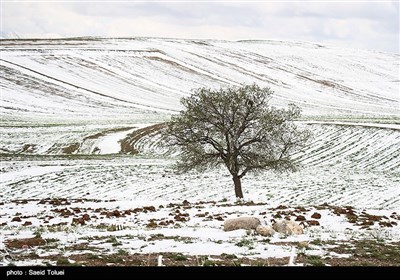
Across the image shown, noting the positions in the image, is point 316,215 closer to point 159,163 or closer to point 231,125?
point 231,125

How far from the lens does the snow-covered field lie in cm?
→ 1652

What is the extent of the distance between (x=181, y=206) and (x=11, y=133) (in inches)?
1819

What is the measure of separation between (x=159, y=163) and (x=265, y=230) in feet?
111

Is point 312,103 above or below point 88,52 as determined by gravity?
below

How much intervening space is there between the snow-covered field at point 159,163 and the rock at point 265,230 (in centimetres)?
30

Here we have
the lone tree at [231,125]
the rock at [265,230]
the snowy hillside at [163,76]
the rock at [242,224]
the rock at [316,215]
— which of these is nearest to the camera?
the rock at [265,230]

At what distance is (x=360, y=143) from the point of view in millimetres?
58438

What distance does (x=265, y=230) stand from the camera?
18234 mm

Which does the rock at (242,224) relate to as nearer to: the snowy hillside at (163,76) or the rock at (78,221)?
the rock at (78,221)

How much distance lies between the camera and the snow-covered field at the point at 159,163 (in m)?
16.5

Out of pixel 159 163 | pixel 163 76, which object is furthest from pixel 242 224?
pixel 163 76

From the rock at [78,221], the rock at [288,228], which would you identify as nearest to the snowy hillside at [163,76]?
the rock at [78,221]
